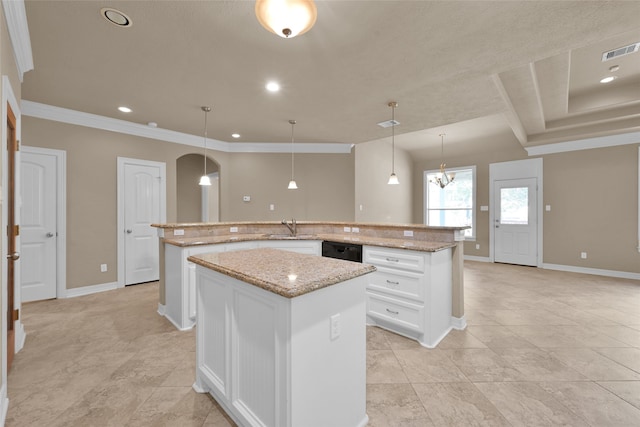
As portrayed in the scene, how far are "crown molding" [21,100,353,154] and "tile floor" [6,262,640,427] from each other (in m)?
2.61

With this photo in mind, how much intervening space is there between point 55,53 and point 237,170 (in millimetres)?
3434

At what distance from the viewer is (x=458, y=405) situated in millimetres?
1771

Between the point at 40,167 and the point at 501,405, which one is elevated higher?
the point at 40,167

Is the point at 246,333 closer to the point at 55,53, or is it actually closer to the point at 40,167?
the point at 55,53

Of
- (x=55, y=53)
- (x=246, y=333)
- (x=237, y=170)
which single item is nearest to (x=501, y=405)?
(x=246, y=333)

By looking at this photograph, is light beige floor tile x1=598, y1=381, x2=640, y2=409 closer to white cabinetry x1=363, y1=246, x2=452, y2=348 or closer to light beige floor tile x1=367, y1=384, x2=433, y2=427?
white cabinetry x1=363, y1=246, x2=452, y2=348

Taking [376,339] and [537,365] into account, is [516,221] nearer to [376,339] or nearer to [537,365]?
[537,365]

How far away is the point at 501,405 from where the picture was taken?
5.79 feet

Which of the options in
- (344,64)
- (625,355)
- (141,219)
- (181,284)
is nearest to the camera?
(625,355)

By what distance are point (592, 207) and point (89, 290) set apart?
29.3 ft

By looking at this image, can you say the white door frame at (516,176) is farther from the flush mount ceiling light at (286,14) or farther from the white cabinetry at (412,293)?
the flush mount ceiling light at (286,14)

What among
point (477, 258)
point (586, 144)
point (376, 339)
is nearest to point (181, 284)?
point (376, 339)

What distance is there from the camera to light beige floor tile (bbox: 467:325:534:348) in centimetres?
257

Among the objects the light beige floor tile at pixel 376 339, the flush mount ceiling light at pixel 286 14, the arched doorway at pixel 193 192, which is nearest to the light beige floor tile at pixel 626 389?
the light beige floor tile at pixel 376 339
